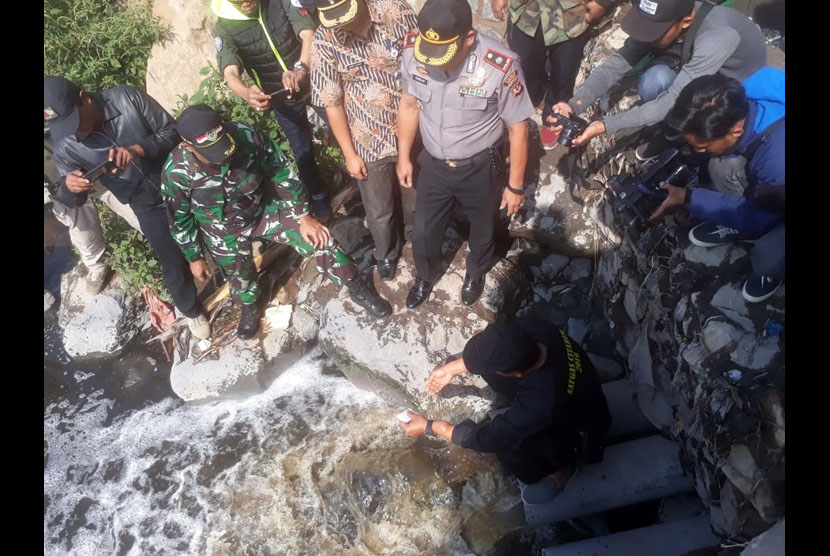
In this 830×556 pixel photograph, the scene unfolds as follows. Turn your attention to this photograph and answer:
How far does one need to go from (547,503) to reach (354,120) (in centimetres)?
302

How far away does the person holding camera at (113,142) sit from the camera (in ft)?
12.9

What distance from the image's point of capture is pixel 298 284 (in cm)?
558

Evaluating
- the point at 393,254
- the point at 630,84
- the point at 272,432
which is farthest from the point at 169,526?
the point at 630,84

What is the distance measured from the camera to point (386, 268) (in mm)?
4852

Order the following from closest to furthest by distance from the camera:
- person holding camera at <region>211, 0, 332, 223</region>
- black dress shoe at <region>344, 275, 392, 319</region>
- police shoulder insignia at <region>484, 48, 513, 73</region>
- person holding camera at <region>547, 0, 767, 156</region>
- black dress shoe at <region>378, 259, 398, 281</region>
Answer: police shoulder insignia at <region>484, 48, 513, 73</region> → person holding camera at <region>547, 0, 767, 156</region> → person holding camera at <region>211, 0, 332, 223</region> → black dress shoe at <region>344, 275, 392, 319</region> → black dress shoe at <region>378, 259, 398, 281</region>

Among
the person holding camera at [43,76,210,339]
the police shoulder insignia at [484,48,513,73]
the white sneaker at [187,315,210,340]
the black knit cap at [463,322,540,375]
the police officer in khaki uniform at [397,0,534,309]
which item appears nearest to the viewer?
the black knit cap at [463,322,540,375]

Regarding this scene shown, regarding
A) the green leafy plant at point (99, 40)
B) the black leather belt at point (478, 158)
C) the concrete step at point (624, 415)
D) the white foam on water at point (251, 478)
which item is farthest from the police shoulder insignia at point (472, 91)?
the green leafy plant at point (99, 40)

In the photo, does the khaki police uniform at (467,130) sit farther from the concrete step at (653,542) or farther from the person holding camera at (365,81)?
the concrete step at (653,542)

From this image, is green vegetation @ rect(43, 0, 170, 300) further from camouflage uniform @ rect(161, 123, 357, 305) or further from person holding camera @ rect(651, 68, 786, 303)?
person holding camera @ rect(651, 68, 786, 303)

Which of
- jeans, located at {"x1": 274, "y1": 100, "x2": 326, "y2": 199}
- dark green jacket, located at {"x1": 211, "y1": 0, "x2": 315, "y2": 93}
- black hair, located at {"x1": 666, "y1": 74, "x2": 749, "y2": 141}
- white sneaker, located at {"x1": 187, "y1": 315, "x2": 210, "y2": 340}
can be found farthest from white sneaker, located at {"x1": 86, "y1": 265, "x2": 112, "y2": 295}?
black hair, located at {"x1": 666, "y1": 74, "x2": 749, "y2": 141}

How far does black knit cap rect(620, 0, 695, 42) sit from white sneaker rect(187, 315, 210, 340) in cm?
428

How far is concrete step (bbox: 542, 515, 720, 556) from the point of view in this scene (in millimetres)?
3482
